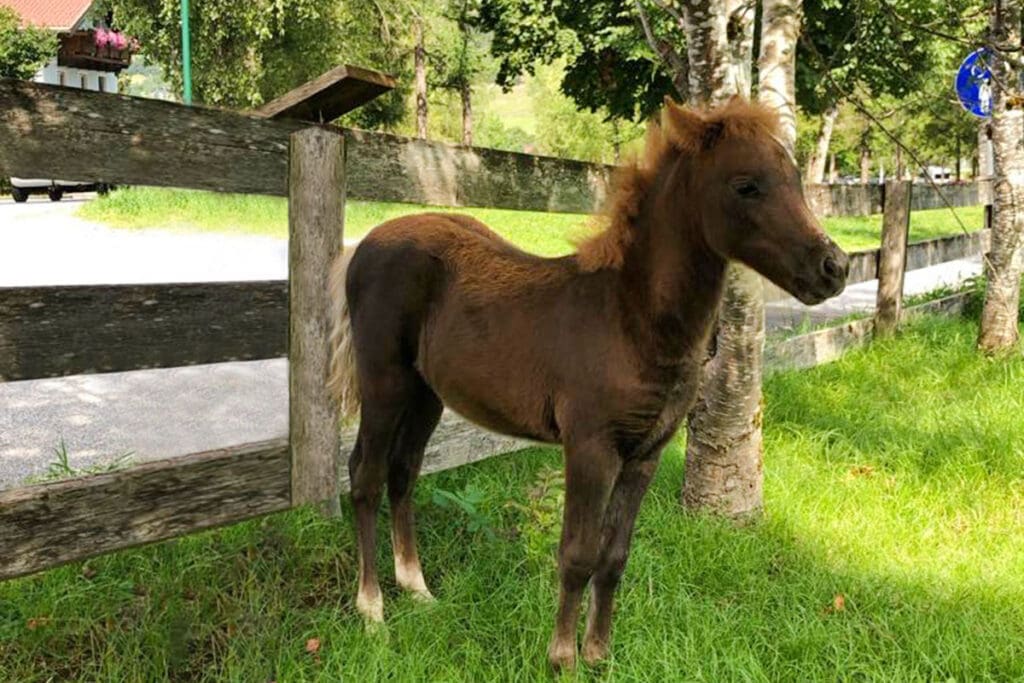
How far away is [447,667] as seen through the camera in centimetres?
265

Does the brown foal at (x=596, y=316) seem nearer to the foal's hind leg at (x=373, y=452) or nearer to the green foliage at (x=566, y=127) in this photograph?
the foal's hind leg at (x=373, y=452)

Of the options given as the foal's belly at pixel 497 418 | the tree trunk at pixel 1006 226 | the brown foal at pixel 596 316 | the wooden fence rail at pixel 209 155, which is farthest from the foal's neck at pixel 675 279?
the tree trunk at pixel 1006 226

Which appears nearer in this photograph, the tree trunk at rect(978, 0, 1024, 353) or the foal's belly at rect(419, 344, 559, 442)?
the foal's belly at rect(419, 344, 559, 442)

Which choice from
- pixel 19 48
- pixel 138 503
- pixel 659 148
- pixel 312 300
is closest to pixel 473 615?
pixel 138 503

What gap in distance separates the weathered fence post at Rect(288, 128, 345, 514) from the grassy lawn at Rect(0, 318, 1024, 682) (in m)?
0.29

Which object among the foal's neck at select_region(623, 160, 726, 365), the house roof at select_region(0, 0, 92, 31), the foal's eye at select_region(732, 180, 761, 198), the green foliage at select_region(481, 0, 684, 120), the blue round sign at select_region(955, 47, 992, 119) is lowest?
the foal's neck at select_region(623, 160, 726, 365)

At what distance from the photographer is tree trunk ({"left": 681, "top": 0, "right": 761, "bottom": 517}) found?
3455mm

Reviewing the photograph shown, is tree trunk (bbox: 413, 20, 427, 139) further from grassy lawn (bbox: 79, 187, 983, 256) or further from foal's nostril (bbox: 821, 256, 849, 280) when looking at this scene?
foal's nostril (bbox: 821, 256, 849, 280)

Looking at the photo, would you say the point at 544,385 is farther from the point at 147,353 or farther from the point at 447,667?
the point at 147,353

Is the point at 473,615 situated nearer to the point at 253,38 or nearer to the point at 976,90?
the point at 976,90

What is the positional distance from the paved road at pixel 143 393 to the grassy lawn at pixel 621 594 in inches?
74.0

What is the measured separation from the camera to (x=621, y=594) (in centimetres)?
313

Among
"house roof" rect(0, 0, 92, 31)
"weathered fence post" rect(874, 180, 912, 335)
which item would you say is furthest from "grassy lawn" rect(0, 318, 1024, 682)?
"house roof" rect(0, 0, 92, 31)

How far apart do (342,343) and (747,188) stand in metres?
1.63
